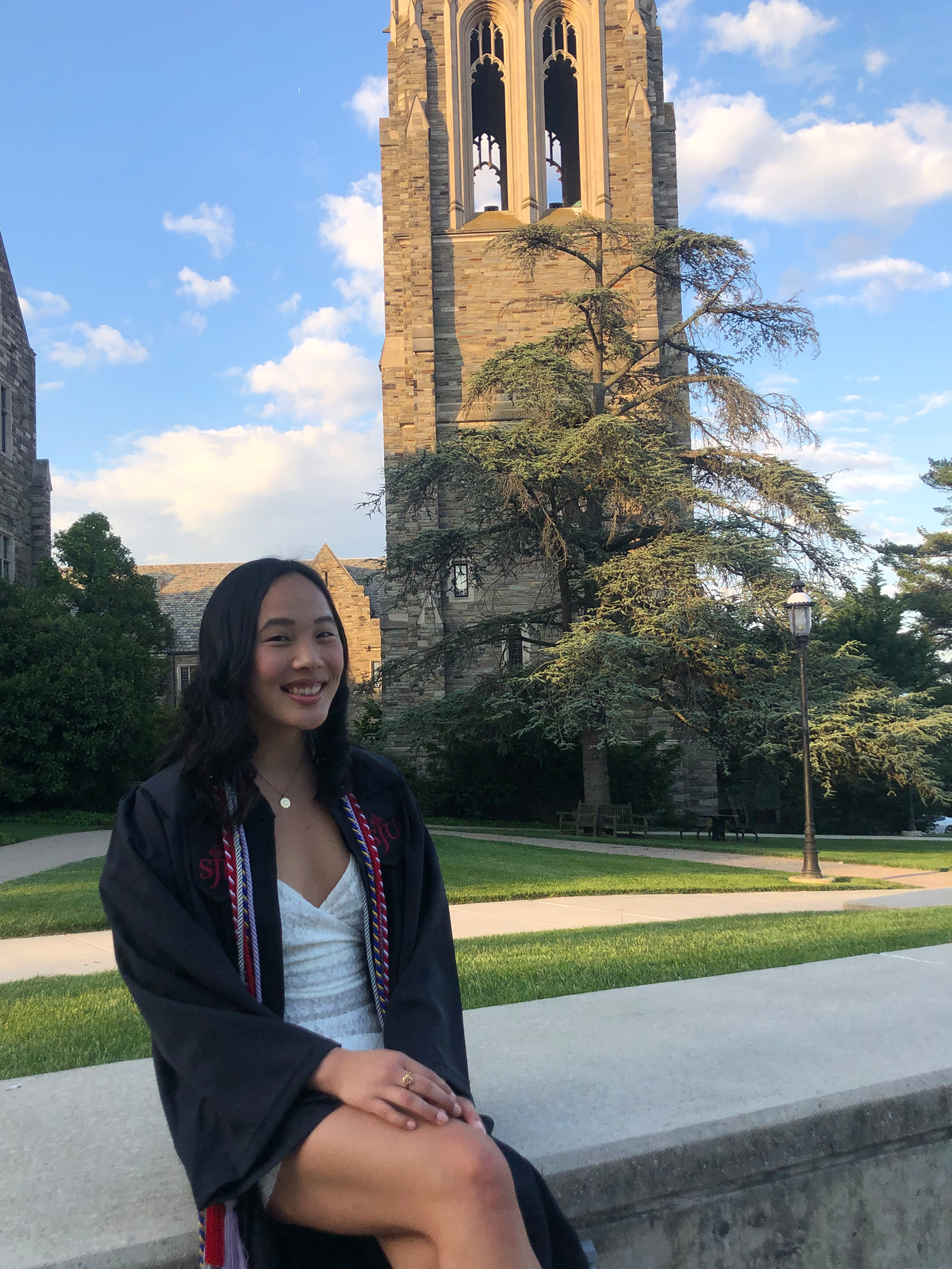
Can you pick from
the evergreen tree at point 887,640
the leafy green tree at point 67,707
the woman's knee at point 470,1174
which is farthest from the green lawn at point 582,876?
the evergreen tree at point 887,640

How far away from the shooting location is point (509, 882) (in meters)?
11.5

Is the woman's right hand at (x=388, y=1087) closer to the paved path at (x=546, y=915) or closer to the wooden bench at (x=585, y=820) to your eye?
the paved path at (x=546, y=915)

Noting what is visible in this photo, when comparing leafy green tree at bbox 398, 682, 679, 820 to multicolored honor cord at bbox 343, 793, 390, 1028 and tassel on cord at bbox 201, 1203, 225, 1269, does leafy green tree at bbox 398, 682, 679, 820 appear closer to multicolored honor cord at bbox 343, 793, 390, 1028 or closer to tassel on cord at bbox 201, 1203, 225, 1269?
multicolored honor cord at bbox 343, 793, 390, 1028

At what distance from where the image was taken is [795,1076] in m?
2.77

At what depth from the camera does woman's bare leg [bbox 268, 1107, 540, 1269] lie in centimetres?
169

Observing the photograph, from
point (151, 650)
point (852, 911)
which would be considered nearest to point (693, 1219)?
point (852, 911)

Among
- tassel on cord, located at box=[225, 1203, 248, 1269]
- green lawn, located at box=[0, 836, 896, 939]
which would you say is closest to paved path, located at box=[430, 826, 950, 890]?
green lawn, located at box=[0, 836, 896, 939]

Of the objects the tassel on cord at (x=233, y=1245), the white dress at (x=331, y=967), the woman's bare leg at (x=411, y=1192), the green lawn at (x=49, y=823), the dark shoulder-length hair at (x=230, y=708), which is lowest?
the green lawn at (x=49, y=823)

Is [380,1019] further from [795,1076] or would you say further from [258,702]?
[795,1076]

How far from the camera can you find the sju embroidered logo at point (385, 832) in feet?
7.87

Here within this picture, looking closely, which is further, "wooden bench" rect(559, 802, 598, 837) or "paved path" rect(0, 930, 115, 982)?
"wooden bench" rect(559, 802, 598, 837)

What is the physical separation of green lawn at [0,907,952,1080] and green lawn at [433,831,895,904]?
10.9ft

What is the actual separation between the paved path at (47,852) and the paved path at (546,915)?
3.50 m

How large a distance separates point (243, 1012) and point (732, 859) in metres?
15.5
